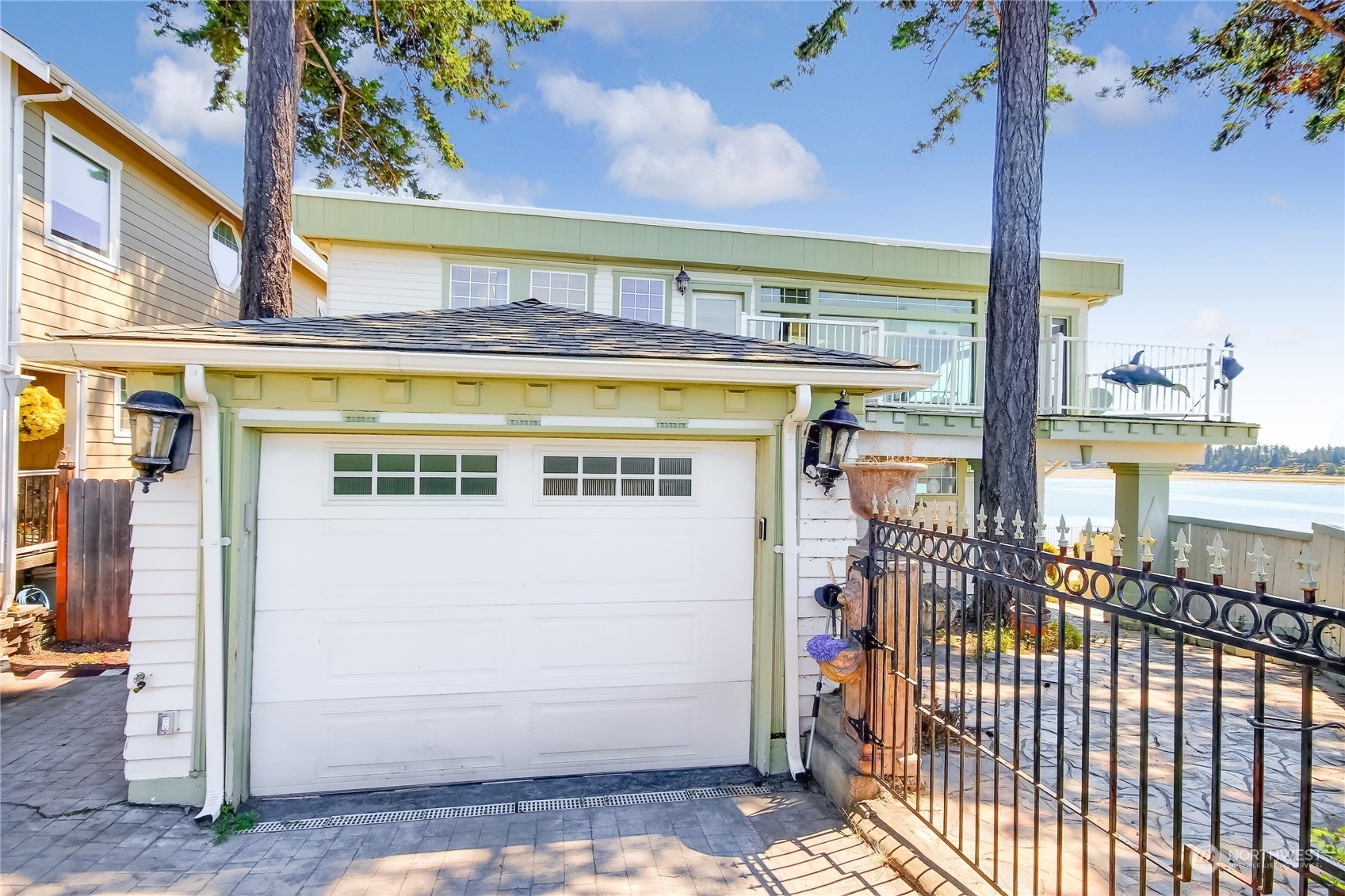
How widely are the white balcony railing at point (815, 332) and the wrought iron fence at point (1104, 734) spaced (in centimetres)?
505

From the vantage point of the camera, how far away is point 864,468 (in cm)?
361

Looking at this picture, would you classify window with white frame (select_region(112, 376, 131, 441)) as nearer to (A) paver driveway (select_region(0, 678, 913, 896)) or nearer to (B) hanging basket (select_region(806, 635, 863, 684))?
(A) paver driveway (select_region(0, 678, 913, 896))

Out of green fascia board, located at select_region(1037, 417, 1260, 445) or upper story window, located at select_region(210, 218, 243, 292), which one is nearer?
green fascia board, located at select_region(1037, 417, 1260, 445)

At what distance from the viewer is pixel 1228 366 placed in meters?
8.76

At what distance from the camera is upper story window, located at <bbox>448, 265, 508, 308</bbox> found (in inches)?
362

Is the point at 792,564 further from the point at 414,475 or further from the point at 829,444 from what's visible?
the point at 414,475

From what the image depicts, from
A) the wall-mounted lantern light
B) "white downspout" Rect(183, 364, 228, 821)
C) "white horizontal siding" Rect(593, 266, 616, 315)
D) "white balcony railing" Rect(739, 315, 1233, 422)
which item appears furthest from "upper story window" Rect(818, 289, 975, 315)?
"white downspout" Rect(183, 364, 228, 821)

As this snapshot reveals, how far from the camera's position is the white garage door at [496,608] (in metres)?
3.72

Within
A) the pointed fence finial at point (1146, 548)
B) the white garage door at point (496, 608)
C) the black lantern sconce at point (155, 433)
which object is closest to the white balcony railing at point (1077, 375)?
the white garage door at point (496, 608)

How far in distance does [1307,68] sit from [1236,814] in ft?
29.1

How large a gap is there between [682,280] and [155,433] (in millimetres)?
7148

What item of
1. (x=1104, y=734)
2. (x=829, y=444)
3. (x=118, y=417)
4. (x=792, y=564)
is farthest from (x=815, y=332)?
(x=118, y=417)

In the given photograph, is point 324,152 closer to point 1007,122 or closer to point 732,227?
point 732,227

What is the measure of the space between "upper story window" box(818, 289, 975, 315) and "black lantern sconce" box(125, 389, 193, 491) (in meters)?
8.69
